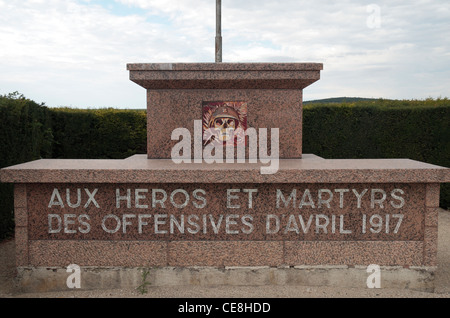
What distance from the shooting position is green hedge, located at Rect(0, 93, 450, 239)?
8.87 meters

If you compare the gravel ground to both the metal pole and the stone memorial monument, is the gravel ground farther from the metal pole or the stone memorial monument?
the metal pole

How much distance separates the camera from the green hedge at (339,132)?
29.1 feet

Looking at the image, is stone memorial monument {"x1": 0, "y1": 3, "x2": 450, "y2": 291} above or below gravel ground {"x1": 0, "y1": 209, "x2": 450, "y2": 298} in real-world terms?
above

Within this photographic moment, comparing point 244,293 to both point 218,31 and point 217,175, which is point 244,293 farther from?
point 218,31

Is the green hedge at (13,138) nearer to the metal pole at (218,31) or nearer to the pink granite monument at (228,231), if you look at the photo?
the pink granite monument at (228,231)

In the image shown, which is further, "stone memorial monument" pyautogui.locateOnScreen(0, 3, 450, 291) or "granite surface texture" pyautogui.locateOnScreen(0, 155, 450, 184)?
"stone memorial monument" pyautogui.locateOnScreen(0, 3, 450, 291)

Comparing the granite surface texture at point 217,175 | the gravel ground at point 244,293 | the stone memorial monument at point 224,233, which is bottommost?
the gravel ground at point 244,293

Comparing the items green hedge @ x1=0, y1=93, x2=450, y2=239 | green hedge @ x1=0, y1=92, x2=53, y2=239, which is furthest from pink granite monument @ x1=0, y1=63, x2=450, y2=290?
green hedge @ x1=0, y1=93, x2=450, y2=239

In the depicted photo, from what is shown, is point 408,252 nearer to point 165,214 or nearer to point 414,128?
point 165,214

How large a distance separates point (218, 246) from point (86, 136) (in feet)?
21.8

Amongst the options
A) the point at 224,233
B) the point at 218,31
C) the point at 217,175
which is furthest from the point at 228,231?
the point at 218,31

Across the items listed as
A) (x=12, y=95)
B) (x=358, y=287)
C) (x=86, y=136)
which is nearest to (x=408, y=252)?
(x=358, y=287)

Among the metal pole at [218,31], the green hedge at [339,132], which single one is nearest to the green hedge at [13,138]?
the green hedge at [339,132]

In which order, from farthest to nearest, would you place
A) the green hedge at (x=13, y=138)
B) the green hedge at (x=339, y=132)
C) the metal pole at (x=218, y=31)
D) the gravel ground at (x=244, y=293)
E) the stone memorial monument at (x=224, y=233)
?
1. the green hedge at (x=339, y=132)
2. the metal pole at (x=218, y=31)
3. the green hedge at (x=13, y=138)
4. the stone memorial monument at (x=224, y=233)
5. the gravel ground at (x=244, y=293)
